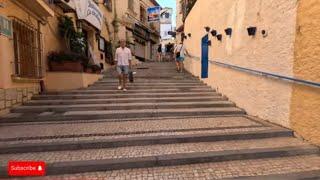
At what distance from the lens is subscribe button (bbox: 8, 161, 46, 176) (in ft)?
12.5

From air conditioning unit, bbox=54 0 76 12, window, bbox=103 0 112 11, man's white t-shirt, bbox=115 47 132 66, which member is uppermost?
window, bbox=103 0 112 11

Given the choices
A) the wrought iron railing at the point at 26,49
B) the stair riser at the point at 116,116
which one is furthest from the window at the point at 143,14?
the stair riser at the point at 116,116

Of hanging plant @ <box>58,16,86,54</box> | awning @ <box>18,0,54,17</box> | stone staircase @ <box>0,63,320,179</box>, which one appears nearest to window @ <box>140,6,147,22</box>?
hanging plant @ <box>58,16,86,54</box>

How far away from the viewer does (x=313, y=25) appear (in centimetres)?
463

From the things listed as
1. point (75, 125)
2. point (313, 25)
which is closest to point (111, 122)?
point (75, 125)

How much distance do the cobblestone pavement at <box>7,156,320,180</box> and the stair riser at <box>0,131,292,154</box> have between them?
0.78 metres

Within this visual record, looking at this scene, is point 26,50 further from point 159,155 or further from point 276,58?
point 276,58

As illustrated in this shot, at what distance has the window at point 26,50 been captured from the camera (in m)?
6.75

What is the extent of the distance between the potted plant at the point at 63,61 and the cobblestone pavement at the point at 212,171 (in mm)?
5410

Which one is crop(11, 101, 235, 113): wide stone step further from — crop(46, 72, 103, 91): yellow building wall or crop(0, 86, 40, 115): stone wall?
crop(46, 72, 103, 91): yellow building wall

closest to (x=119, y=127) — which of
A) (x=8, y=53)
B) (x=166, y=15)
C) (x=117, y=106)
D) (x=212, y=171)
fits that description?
(x=117, y=106)

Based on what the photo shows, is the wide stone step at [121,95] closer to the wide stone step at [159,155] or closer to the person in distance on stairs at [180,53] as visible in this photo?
the wide stone step at [159,155]

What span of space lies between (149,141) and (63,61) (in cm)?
496

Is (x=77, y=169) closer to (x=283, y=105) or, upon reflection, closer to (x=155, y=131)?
(x=155, y=131)
